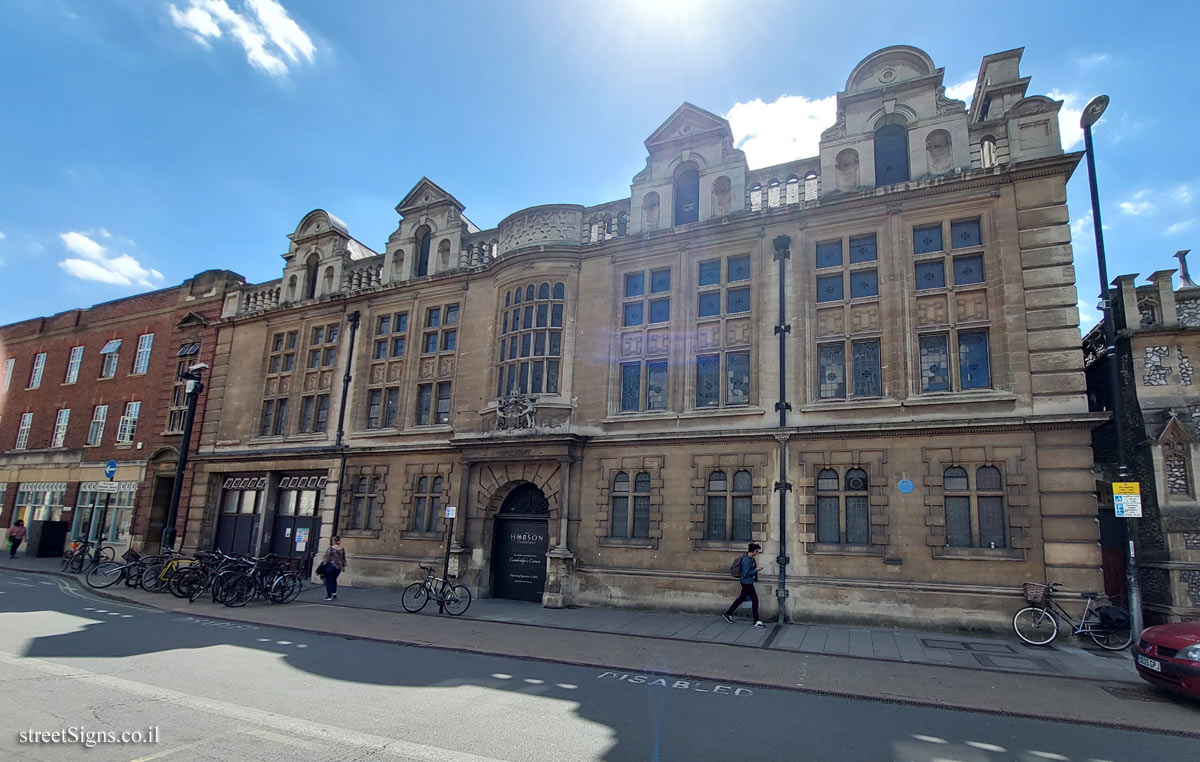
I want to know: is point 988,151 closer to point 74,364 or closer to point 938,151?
point 938,151

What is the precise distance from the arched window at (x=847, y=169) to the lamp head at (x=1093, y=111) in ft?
16.1

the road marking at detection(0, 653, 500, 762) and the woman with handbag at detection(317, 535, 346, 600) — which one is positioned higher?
the woman with handbag at detection(317, 535, 346, 600)

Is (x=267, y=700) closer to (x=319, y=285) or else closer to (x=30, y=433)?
(x=319, y=285)

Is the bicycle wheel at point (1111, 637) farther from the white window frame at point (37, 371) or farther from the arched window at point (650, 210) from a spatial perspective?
the white window frame at point (37, 371)

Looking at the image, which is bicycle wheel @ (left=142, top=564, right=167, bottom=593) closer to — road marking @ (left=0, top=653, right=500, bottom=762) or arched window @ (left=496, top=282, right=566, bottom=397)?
road marking @ (left=0, top=653, right=500, bottom=762)

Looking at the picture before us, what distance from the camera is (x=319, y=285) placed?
85.8 ft

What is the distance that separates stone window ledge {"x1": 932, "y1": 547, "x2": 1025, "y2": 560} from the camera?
13.5 meters

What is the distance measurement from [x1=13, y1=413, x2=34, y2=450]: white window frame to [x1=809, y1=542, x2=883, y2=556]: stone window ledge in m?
40.5

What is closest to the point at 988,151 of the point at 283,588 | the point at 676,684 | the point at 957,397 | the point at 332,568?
the point at 957,397

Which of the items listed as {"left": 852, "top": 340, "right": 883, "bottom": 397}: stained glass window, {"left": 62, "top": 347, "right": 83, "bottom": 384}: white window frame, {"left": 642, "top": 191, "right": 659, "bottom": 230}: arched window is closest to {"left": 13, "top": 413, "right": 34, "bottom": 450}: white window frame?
{"left": 62, "top": 347, "right": 83, "bottom": 384}: white window frame

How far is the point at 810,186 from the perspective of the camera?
17.6 metres

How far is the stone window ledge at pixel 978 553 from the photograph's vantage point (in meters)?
13.5

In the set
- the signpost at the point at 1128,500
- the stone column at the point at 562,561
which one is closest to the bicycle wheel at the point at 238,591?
the stone column at the point at 562,561

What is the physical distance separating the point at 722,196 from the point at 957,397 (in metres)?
8.51
